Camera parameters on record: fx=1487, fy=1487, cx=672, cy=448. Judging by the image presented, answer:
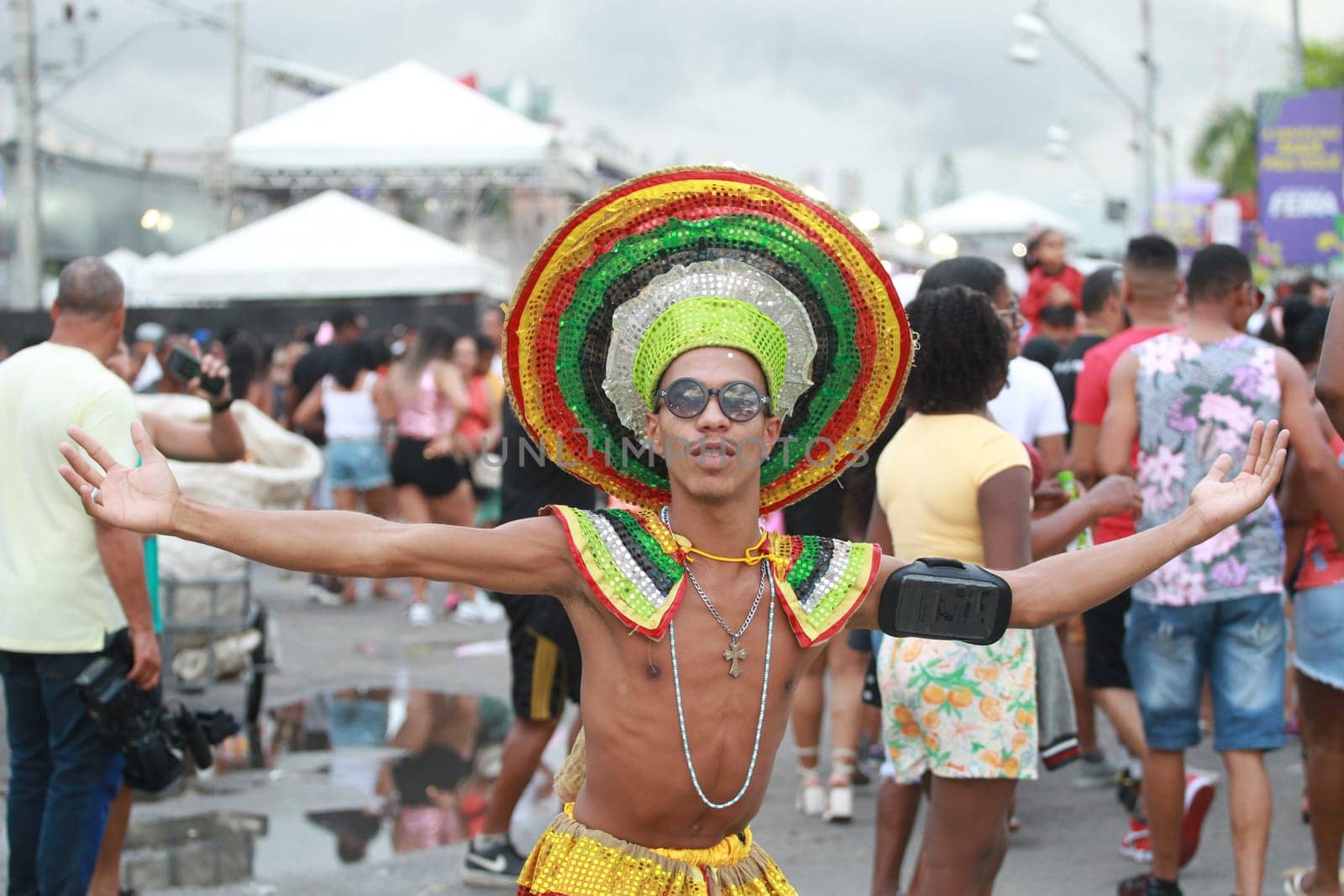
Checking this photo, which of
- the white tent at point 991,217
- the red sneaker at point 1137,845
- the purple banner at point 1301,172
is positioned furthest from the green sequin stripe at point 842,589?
the white tent at point 991,217

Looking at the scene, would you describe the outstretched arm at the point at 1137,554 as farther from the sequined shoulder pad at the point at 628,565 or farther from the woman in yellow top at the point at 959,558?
the woman in yellow top at the point at 959,558

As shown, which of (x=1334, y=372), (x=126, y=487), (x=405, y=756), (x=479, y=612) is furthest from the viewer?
(x=479, y=612)

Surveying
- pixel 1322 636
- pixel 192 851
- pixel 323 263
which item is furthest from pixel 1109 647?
pixel 323 263

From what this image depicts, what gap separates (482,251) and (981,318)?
31.1m

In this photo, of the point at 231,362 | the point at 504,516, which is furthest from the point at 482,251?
the point at 504,516

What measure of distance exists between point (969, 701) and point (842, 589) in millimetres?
1280

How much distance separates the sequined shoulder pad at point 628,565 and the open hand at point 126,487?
2.34 feet

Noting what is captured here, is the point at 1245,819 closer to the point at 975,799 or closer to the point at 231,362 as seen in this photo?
the point at 975,799

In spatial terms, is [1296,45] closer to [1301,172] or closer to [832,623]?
[1301,172]

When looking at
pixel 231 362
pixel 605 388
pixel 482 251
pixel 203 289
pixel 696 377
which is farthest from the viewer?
pixel 482 251

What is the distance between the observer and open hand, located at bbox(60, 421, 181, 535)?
8.36ft

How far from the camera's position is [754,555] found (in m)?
2.90

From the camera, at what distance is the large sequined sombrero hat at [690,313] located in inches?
113

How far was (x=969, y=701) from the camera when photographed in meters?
4.02
